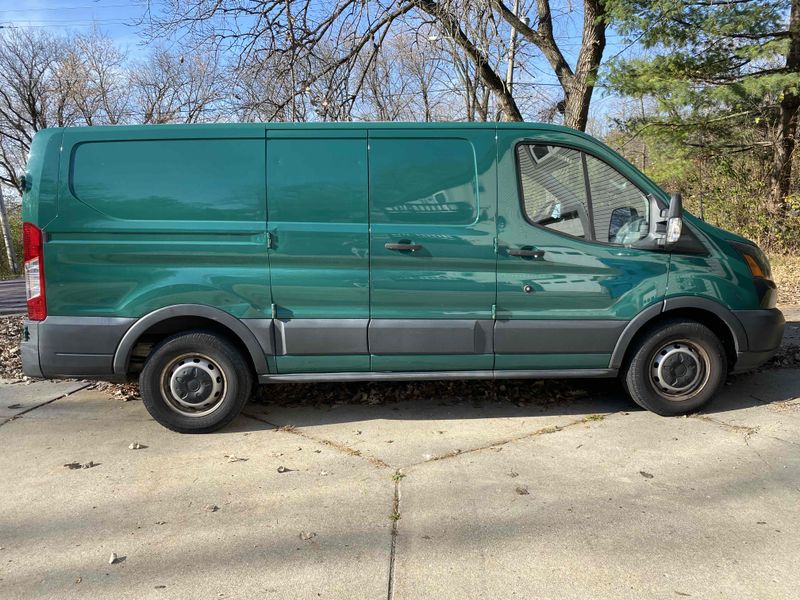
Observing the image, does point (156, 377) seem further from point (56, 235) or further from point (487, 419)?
point (487, 419)

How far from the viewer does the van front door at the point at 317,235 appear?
396 centimetres

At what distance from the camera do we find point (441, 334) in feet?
13.5

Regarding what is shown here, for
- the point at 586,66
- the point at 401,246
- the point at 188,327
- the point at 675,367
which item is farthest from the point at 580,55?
the point at 188,327

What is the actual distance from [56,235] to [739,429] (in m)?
4.95

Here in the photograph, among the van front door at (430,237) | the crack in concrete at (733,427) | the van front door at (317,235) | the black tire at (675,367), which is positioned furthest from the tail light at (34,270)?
the crack in concrete at (733,427)

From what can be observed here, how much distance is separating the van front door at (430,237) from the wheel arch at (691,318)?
1046 mm

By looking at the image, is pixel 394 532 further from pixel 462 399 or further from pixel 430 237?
pixel 462 399

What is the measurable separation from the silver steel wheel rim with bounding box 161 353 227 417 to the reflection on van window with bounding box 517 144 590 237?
8.24 feet

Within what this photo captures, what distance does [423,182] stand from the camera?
4.04 m

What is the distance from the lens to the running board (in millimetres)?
4152

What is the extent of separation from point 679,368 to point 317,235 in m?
2.83

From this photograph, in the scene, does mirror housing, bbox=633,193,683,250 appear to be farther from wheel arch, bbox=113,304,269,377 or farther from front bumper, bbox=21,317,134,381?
front bumper, bbox=21,317,134,381

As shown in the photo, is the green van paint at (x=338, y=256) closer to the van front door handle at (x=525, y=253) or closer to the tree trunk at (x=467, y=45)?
the van front door handle at (x=525, y=253)

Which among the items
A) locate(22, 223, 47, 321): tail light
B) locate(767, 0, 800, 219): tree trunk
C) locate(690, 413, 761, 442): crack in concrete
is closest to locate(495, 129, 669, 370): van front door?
locate(690, 413, 761, 442): crack in concrete
